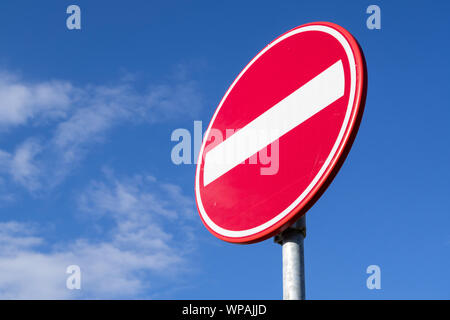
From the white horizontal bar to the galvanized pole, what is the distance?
407mm

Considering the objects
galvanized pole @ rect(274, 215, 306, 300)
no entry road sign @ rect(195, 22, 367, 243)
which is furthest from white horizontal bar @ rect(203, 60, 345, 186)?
galvanized pole @ rect(274, 215, 306, 300)

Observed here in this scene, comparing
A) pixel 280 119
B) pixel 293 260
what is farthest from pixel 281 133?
pixel 293 260

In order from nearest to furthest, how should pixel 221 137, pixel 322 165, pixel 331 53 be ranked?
pixel 322 165 < pixel 331 53 < pixel 221 137

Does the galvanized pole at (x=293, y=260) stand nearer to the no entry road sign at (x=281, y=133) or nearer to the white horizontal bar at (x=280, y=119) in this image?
the no entry road sign at (x=281, y=133)

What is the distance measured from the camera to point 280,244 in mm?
1658

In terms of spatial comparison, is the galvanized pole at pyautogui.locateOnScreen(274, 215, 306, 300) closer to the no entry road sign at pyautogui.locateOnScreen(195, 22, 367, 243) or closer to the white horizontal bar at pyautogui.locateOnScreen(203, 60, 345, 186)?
the no entry road sign at pyautogui.locateOnScreen(195, 22, 367, 243)

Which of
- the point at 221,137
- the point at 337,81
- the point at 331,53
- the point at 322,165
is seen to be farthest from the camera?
the point at 221,137

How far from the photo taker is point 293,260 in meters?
1.53

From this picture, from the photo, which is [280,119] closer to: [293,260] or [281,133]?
[281,133]

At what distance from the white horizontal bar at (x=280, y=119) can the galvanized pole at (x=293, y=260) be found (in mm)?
407
